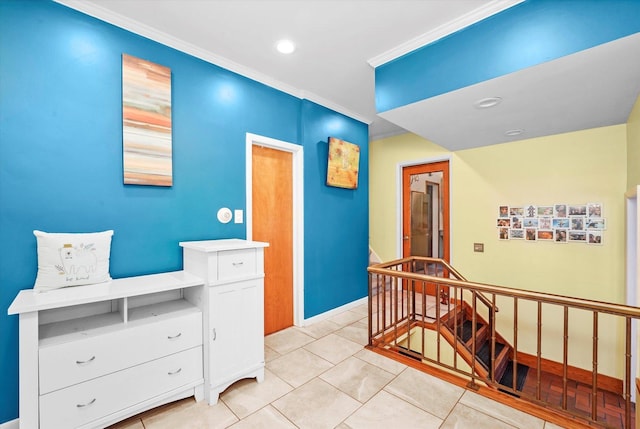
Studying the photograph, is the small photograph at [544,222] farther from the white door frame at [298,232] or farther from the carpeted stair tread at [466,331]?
the white door frame at [298,232]

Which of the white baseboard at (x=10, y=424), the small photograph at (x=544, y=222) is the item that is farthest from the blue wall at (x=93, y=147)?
the small photograph at (x=544, y=222)

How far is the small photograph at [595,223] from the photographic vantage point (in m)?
3.13

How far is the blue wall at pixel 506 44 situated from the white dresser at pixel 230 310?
194 cm

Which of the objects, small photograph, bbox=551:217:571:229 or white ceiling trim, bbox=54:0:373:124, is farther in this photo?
small photograph, bbox=551:217:571:229

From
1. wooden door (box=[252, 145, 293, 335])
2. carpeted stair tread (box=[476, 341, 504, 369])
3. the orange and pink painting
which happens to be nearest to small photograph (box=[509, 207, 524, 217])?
carpeted stair tread (box=[476, 341, 504, 369])

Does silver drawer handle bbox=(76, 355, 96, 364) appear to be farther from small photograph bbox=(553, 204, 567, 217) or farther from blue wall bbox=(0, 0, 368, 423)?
small photograph bbox=(553, 204, 567, 217)

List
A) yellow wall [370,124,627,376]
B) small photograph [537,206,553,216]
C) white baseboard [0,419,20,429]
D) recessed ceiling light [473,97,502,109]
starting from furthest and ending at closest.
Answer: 1. small photograph [537,206,553,216]
2. yellow wall [370,124,627,376]
3. recessed ceiling light [473,97,502,109]
4. white baseboard [0,419,20,429]

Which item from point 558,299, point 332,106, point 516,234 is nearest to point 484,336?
point 516,234

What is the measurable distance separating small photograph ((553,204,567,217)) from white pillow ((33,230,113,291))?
4.66 m

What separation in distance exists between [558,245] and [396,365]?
2.61m

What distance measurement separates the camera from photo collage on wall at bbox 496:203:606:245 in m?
3.19

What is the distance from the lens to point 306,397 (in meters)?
2.08

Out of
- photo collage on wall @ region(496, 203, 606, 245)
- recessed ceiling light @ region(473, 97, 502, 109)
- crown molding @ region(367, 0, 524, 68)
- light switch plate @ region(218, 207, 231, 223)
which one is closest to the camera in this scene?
crown molding @ region(367, 0, 524, 68)

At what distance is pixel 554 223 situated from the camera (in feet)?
11.3
